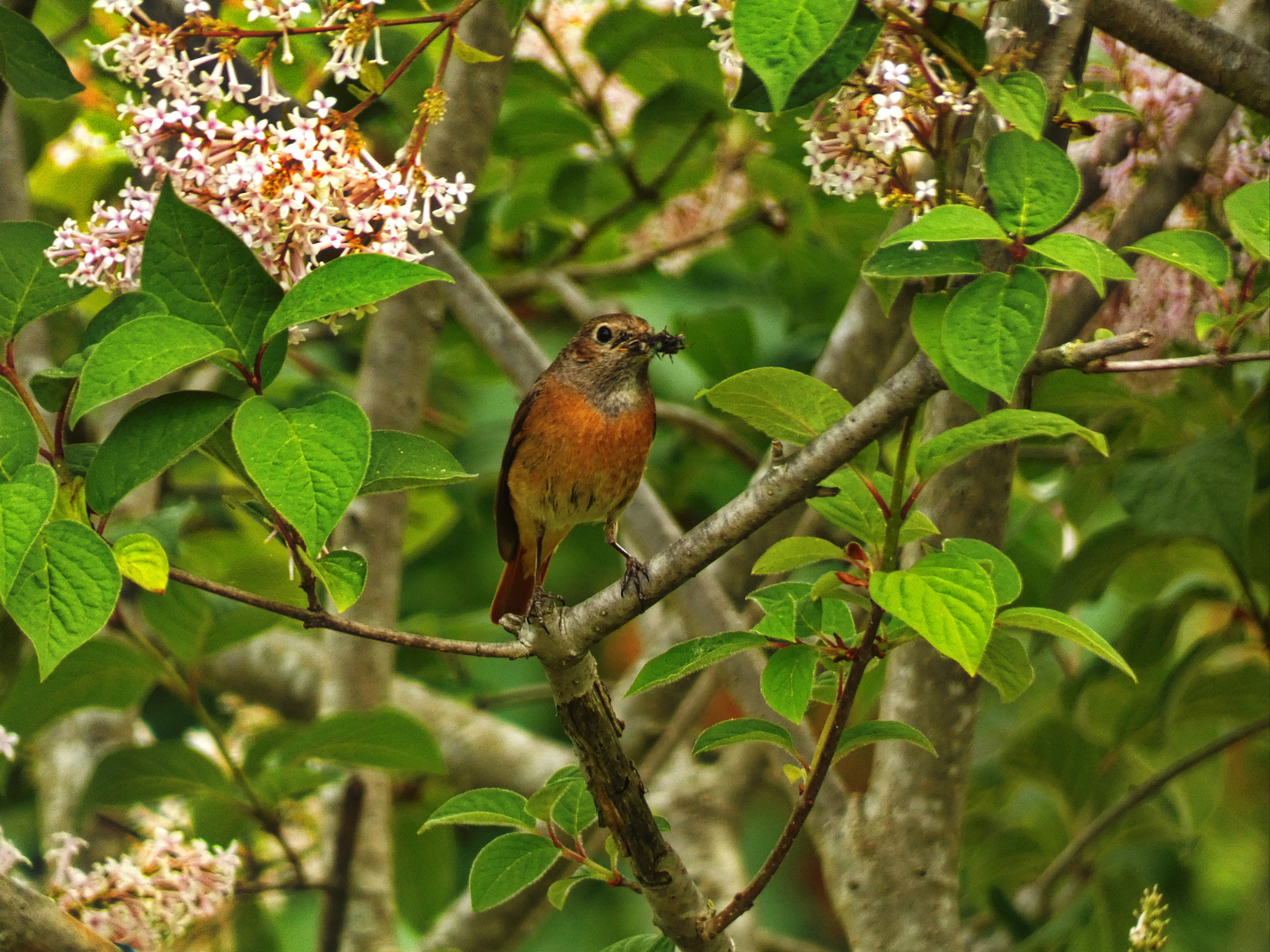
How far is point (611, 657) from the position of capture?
18.1 feet

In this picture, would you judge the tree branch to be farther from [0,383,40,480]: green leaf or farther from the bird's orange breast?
[0,383,40,480]: green leaf

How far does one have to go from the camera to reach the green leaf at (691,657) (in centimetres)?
169

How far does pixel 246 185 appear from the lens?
1.82 metres

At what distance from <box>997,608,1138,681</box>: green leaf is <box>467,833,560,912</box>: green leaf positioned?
0.76 meters

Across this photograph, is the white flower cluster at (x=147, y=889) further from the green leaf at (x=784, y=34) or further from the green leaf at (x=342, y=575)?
the green leaf at (x=784, y=34)

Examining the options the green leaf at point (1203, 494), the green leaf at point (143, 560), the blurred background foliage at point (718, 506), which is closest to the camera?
the green leaf at point (143, 560)

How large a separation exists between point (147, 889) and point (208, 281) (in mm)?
1451

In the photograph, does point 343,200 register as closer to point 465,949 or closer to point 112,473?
point 112,473

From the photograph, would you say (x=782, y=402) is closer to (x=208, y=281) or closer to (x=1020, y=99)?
(x=1020, y=99)

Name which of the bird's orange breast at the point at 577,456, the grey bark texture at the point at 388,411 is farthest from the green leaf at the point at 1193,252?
the grey bark texture at the point at 388,411

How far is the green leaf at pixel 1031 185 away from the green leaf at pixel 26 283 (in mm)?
1285

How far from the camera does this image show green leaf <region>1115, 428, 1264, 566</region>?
2889 millimetres

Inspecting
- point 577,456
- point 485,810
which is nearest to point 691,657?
point 485,810

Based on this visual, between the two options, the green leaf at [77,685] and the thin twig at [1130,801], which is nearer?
the green leaf at [77,685]
